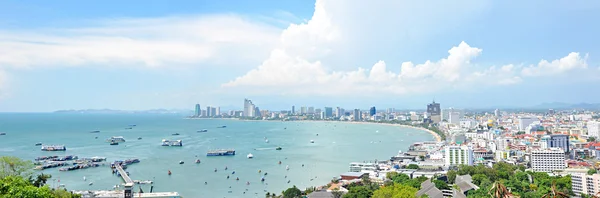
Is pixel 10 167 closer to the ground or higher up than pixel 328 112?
closer to the ground

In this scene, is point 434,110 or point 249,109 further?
point 249,109

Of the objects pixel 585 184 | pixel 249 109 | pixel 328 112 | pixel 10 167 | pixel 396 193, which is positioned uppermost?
pixel 249 109

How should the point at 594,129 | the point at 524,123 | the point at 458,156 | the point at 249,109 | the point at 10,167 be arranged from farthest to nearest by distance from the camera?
the point at 249,109 < the point at 524,123 < the point at 594,129 < the point at 458,156 < the point at 10,167

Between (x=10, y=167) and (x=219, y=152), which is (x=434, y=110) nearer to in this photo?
(x=219, y=152)

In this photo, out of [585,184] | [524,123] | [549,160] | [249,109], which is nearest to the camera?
[585,184]

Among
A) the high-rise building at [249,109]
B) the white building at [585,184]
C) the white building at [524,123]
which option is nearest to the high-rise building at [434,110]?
the white building at [524,123]

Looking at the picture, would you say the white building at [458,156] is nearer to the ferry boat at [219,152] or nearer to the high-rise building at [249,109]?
the ferry boat at [219,152]

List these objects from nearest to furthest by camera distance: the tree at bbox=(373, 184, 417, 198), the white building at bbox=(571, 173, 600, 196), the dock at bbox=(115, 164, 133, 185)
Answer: the tree at bbox=(373, 184, 417, 198) < the white building at bbox=(571, 173, 600, 196) < the dock at bbox=(115, 164, 133, 185)

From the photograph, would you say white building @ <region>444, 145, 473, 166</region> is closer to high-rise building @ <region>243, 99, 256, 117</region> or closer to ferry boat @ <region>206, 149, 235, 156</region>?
ferry boat @ <region>206, 149, 235, 156</region>

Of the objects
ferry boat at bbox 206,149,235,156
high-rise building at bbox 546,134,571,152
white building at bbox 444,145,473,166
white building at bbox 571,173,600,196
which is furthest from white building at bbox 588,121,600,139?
ferry boat at bbox 206,149,235,156

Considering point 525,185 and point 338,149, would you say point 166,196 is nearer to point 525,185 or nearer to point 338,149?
point 525,185

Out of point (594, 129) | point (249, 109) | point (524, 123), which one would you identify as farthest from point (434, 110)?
point (249, 109)
